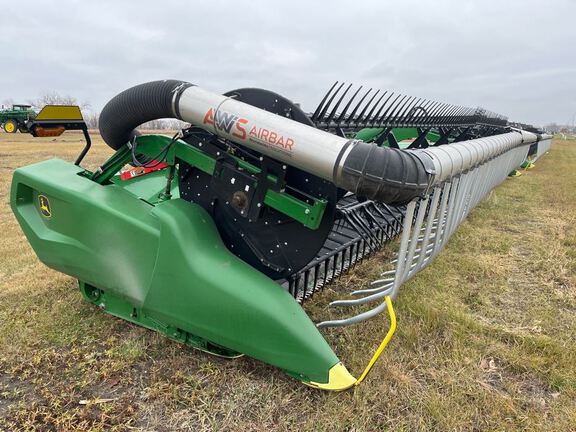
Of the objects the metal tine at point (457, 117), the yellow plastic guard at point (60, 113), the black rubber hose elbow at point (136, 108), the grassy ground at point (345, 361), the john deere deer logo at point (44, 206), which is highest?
the metal tine at point (457, 117)

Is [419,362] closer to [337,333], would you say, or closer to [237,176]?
[337,333]

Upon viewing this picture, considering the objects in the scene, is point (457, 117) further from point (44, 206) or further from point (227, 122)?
point (44, 206)

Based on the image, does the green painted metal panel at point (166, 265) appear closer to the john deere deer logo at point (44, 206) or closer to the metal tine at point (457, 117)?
the john deere deer logo at point (44, 206)

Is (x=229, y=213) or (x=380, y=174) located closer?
(x=380, y=174)

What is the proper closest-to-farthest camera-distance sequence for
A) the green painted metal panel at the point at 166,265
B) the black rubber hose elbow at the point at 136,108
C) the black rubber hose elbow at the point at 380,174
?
the black rubber hose elbow at the point at 380,174
the green painted metal panel at the point at 166,265
the black rubber hose elbow at the point at 136,108

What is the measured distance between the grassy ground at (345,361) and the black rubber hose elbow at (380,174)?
1152 mm

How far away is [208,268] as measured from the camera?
2480 millimetres

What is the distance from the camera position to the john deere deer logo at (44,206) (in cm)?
304

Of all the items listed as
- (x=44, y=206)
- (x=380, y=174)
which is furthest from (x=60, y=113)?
(x=380, y=174)

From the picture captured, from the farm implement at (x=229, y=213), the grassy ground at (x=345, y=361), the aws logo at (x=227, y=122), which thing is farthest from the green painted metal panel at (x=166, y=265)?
the aws logo at (x=227, y=122)

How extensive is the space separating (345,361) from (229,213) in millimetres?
1215

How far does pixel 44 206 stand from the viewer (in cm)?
307

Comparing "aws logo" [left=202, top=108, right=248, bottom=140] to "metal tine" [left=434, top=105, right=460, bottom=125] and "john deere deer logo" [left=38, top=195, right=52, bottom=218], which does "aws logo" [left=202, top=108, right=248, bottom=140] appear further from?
"metal tine" [left=434, top=105, right=460, bottom=125]

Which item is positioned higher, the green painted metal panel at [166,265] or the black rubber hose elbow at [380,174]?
the black rubber hose elbow at [380,174]
